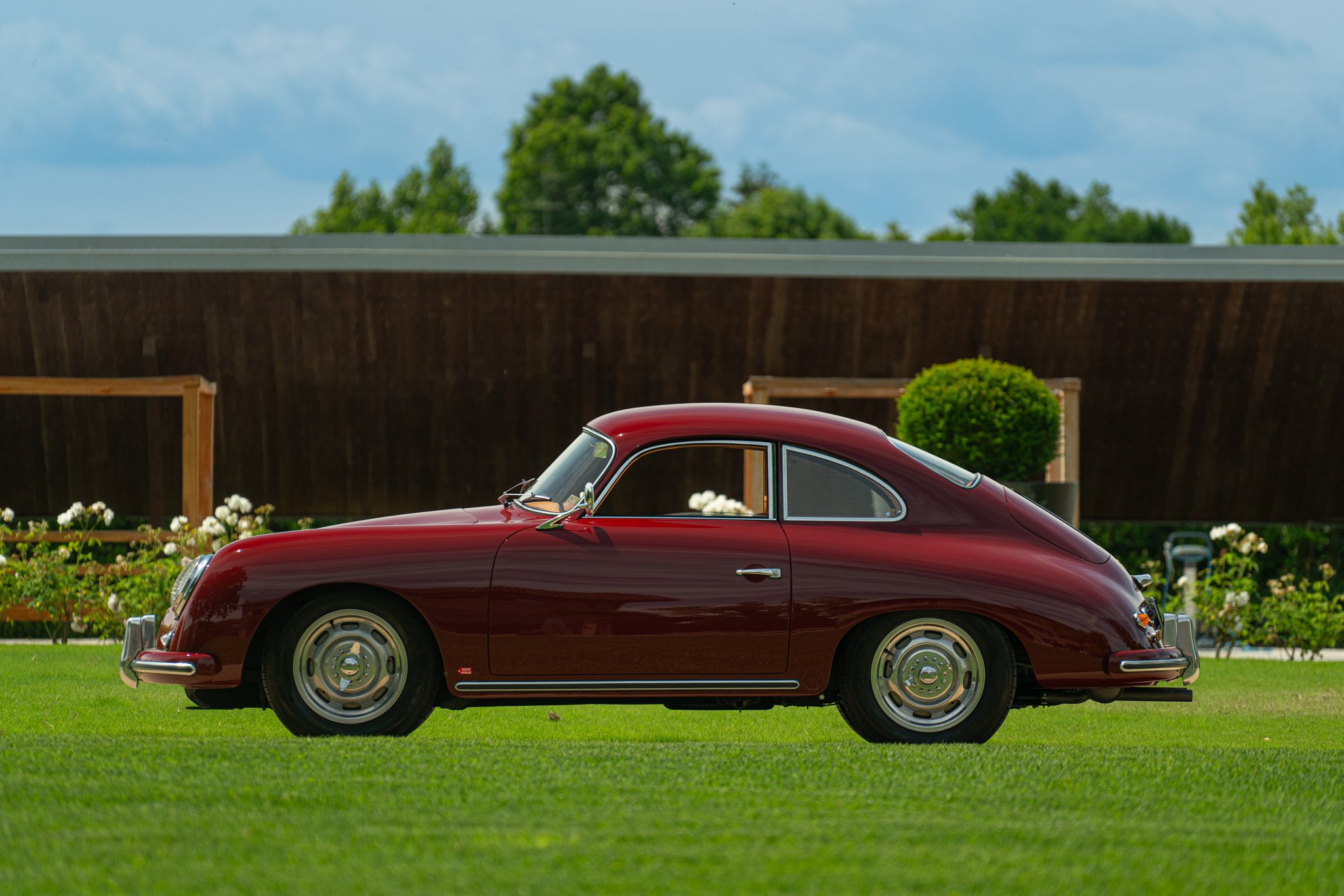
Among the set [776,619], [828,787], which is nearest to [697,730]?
[776,619]

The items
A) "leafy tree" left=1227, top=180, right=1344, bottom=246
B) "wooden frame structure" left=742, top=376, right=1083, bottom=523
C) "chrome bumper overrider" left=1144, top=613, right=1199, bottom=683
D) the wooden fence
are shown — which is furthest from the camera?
"leafy tree" left=1227, top=180, right=1344, bottom=246

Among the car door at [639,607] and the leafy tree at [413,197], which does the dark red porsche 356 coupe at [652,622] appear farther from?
the leafy tree at [413,197]

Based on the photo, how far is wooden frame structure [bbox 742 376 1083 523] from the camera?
45.0ft

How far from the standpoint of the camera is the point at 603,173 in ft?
198

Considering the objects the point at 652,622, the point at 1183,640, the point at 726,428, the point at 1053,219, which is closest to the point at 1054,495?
the point at 1183,640

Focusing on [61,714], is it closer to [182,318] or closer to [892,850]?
[892,850]

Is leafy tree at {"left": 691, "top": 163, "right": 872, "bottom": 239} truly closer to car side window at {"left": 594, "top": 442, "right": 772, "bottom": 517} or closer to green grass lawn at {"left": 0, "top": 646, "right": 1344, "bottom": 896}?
car side window at {"left": 594, "top": 442, "right": 772, "bottom": 517}

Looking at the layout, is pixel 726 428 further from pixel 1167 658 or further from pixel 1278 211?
pixel 1278 211

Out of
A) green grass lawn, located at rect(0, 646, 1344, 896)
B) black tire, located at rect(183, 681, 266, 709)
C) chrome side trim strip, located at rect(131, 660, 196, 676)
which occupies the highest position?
chrome side trim strip, located at rect(131, 660, 196, 676)

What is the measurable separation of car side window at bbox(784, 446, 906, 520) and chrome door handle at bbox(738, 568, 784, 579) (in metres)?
0.39

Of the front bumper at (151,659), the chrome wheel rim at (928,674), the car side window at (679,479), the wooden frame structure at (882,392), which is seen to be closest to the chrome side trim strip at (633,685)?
the chrome wheel rim at (928,674)

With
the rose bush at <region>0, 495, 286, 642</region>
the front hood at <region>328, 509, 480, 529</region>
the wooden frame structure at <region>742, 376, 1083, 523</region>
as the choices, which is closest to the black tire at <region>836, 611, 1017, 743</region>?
the front hood at <region>328, 509, 480, 529</region>

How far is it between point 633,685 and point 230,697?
1.74 meters

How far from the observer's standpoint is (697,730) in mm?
7508
